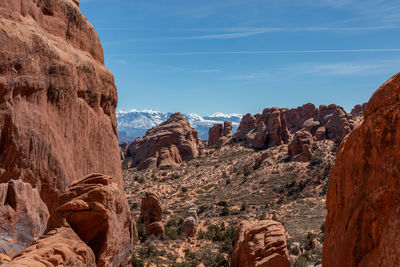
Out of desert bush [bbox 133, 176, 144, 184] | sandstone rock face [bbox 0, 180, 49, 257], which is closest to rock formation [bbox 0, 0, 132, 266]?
sandstone rock face [bbox 0, 180, 49, 257]

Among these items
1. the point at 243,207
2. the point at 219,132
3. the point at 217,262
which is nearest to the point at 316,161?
the point at 243,207

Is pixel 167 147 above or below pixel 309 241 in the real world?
above

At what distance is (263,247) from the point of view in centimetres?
1351

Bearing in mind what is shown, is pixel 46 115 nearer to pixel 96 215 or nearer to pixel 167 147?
pixel 96 215

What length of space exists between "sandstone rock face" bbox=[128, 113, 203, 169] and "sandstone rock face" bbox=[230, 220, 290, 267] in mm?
49653

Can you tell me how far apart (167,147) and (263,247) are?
184 ft

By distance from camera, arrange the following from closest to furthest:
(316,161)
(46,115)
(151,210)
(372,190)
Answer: (372,190), (46,115), (151,210), (316,161)

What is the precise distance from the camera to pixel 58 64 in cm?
1360

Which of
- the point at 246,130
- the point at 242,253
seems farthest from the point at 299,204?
the point at 246,130

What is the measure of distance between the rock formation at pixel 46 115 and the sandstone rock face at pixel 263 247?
4977 mm

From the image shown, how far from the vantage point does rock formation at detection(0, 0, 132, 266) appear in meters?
10.9

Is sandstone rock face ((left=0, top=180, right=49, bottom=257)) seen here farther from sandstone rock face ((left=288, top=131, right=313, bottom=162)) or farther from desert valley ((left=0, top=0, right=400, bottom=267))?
sandstone rock face ((left=288, top=131, right=313, bottom=162))

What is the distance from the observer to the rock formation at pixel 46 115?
10.9 meters

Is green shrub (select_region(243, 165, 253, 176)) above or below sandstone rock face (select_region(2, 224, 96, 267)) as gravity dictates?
above
